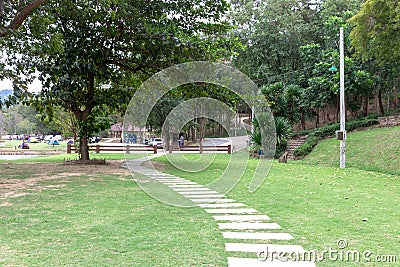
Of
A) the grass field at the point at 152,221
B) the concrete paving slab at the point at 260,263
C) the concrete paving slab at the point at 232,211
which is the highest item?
the concrete paving slab at the point at 232,211

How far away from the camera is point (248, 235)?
16.1 ft

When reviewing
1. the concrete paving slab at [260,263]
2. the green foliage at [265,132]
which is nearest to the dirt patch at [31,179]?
the concrete paving slab at [260,263]

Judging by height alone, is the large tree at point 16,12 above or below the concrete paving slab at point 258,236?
above

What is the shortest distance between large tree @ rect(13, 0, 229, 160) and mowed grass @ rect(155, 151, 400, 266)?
16.3ft

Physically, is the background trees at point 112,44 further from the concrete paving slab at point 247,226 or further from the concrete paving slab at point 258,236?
the concrete paving slab at point 258,236

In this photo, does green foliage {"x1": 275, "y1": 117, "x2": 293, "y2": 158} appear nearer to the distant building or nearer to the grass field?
the distant building

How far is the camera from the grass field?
4105mm

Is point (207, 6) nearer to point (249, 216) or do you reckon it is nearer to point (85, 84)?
Result: point (85, 84)

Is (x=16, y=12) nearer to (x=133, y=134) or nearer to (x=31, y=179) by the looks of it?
(x=31, y=179)

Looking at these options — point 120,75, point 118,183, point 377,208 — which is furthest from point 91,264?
point 120,75

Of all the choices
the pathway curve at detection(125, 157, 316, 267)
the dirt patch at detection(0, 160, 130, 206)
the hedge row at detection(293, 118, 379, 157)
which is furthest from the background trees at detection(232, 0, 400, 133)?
the pathway curve at detection(125, 157, 316, 267)

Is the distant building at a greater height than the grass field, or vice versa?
the distant building

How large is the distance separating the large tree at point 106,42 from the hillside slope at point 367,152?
27.9ft

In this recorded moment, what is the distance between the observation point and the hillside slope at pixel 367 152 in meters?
16.1
